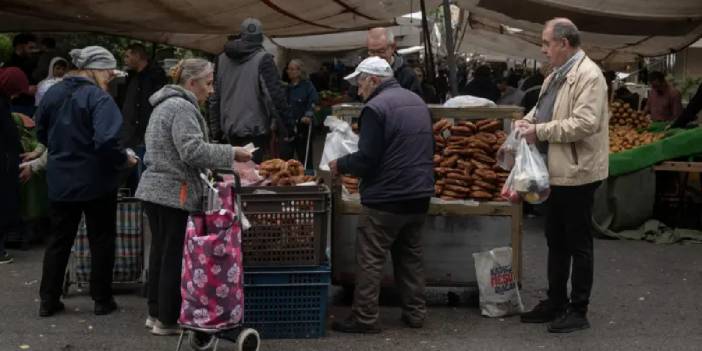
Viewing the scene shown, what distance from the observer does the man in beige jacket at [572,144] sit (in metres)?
6.12

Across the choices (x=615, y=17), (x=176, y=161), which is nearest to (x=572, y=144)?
(x=176, y=161)

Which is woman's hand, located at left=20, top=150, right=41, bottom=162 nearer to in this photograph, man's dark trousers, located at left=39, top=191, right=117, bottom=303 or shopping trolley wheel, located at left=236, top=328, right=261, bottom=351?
man's dark trousers, located at left=39, top=191, right=117, bottom=303

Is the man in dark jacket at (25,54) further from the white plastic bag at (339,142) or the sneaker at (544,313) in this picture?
the sneaker at (544,313)

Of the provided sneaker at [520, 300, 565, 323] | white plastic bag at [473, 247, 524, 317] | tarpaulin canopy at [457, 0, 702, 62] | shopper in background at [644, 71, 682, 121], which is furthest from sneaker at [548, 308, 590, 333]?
shopper in background at [644, 71, 682, 121]

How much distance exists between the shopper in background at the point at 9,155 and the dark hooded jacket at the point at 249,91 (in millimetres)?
1728

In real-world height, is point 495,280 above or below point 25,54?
below

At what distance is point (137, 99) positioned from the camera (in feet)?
32.0

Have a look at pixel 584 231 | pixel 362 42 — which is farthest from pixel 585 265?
pixel 362 42

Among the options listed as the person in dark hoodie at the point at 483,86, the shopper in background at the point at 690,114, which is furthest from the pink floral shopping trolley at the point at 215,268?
the person in dark hoodie at the point at 483,86

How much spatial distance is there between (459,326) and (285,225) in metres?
1.46

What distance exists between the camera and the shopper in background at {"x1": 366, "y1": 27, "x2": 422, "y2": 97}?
7832mm

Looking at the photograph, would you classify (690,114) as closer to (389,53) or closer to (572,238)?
(389,53)

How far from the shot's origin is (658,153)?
1049cm

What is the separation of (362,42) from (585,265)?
1464 cm
